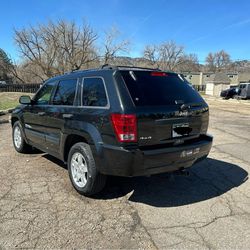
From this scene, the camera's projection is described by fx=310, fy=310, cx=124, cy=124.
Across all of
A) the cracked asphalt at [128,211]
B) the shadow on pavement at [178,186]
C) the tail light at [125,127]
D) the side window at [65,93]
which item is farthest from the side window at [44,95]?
the tail light at [125,127]

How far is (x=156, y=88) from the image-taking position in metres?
4.30

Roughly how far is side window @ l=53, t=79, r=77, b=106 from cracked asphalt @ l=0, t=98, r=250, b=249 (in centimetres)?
133

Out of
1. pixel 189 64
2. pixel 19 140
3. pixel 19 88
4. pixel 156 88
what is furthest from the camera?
pixel 189 64

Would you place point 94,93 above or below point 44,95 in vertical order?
above

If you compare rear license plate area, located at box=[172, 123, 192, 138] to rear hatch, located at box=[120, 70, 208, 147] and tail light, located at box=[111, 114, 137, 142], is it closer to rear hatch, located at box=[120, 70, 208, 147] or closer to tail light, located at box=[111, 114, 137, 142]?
rear hatch, located at box=[120, 70, 208, 147]

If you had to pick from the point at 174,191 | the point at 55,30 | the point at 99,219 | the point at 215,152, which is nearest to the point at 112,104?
the point at 99,219

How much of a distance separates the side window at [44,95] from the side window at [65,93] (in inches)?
12.6

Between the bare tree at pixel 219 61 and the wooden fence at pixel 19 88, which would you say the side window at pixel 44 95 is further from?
the bare tree at pixel 219 61

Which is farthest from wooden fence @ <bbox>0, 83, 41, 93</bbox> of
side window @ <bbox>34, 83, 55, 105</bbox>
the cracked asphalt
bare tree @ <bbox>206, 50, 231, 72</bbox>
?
bare tree @ <bbox>206, 50, 231, 72</bbox>

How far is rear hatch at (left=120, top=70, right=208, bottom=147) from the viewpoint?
3959mm

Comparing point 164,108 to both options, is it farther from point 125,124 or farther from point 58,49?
point 58,49

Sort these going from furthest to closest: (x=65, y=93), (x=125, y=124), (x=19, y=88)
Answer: (x=19, y=88)
(x=65, y=93)
(x=125, y=124)

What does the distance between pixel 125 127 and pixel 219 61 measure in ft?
443

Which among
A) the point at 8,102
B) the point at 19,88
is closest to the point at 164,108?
the point at 8,102
